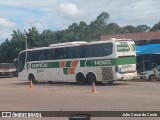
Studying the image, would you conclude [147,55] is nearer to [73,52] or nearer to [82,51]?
[73,52]

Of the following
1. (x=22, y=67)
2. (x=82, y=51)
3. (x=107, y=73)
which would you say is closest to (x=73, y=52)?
(x=82, y=51)

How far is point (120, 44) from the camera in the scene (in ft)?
86.8

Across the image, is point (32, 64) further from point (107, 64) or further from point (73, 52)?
point (107, 64)

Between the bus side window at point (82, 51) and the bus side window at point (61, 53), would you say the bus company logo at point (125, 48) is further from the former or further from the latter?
the bus side window at point (61, 53)

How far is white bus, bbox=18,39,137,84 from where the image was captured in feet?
86.5

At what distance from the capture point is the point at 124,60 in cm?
2666

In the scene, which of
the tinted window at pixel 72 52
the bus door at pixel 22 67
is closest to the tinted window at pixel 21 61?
the bus door at pixel 22 67

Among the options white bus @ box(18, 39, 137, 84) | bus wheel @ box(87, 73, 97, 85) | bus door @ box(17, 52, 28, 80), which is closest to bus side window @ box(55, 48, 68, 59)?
white bus @ box(18, 39, 137, 84)

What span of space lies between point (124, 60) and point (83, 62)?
303cm

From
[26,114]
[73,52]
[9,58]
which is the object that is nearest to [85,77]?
[73,52]

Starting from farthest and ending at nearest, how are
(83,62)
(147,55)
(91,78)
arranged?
1. (147,55)
2. (83,62)
3. (91,78)

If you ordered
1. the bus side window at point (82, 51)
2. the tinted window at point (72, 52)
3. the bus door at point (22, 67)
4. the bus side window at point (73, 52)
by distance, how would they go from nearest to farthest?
the tinted window at point (72, 52) → the bus side window at point (82, 51) → the bus side window at point (73, 52) → the bus door at point (22, 67)

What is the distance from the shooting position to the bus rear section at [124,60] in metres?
26.2

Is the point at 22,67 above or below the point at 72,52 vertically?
below
